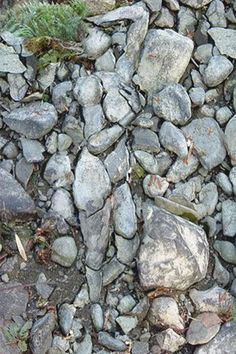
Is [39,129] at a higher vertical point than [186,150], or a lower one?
higher

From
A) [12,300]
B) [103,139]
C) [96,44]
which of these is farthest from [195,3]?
[12,300]

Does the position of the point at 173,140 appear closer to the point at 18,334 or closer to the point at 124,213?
the point at 124,213

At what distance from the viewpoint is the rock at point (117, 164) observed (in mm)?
4500

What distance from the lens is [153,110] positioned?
466 cm

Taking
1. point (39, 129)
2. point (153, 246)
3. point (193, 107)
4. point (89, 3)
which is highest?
point (89, 3)

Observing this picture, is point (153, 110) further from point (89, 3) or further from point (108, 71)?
point (89, 3)

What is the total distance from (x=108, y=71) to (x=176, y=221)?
125cm

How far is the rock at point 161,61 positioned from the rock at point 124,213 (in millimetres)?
798

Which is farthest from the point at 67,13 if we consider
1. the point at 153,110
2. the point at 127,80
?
the point at 153,110

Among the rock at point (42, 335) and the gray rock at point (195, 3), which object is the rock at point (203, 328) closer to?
the rock at point (42, 335)

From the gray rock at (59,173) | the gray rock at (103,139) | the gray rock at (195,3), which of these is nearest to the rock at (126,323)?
the gray rock at (59,173)

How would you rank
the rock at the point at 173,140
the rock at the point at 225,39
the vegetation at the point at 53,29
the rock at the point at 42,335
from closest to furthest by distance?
the rock at the point at 42,335 < the rock at the point at 173,140 < the vegetation at the point at 53,29 < the rock at the point at 225,39

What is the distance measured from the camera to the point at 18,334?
4.09m

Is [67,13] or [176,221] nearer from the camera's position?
[176,221]
